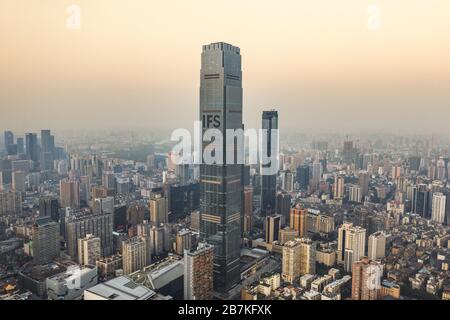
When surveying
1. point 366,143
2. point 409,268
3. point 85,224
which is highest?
point 366,143

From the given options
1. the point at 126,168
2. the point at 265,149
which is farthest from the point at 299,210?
the point at 126,168

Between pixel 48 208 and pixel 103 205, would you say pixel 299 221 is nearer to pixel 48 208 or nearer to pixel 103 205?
pixel 103 205

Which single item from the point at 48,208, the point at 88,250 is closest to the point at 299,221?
the point at 88,250

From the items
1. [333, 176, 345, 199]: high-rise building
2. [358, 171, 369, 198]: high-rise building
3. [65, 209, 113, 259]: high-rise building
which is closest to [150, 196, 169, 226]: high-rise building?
[65, 209, 113, 259]: high-rise building

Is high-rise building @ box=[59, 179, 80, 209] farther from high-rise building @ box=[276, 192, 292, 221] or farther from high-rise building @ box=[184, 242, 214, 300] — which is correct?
high-rise building @ box=[276, 192, 292, 221]

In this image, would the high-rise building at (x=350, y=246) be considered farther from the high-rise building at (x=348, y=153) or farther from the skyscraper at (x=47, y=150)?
the skyscraper at (x=47, y=150)

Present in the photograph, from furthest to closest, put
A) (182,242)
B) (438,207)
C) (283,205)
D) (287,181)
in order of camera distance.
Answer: (287,181) → (283,205) → (438,207) → (182,242)
